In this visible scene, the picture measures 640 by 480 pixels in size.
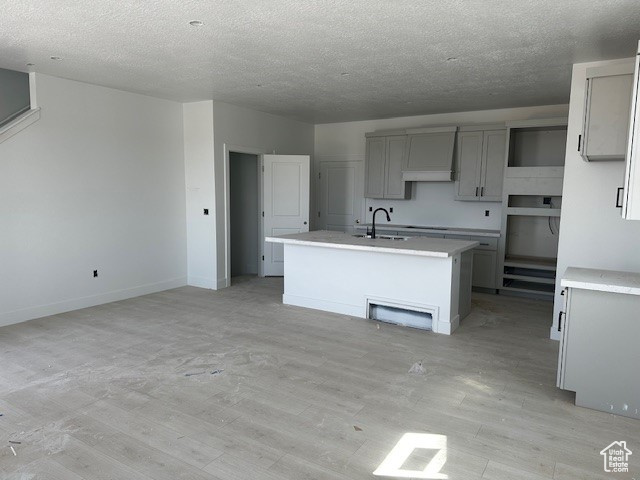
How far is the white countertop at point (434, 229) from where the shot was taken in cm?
609

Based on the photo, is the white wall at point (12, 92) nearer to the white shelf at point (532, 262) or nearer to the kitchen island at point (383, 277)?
the kitchen island at point (383, 277)

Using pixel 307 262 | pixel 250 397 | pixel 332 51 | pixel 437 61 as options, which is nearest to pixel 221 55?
pixel 332 51

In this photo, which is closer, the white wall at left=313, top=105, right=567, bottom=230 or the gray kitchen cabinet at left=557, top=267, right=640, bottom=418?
the gray kitchen cabinet at left=557, top=267, right=640, bottom=418

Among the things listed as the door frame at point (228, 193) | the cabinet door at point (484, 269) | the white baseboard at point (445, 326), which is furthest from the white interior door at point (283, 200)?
the white baseboard at point (445, 326)

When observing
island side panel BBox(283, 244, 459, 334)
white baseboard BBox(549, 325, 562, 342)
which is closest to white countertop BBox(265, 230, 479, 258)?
island side panel BBox(283, 244, 459, 334)

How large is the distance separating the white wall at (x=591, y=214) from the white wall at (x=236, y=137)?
13.8ft

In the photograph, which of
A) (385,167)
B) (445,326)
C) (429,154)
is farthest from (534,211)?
(445,326)

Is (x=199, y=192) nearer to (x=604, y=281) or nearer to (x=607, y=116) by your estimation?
(x=607, y=116)

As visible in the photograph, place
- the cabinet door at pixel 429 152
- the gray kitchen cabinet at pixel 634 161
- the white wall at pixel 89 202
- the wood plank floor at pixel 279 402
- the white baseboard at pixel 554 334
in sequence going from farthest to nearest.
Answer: the cabinet door at pixel 429 152
the white wall at pixel 89 202
the white baseboard at pixel 554 334
the gray kitchen cabinet at pixel 634 161
the wood plank floor at pixel 279 402

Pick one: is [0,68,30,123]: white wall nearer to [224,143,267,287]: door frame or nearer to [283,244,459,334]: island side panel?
[224,143,267,287]: door frame

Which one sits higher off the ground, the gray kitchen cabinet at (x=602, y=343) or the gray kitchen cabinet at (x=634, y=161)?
the gray kitchen cabinet at (x=634, y=161)

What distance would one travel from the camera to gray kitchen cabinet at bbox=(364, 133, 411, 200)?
6.82m

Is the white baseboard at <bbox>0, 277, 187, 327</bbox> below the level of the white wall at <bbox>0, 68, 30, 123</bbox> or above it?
below

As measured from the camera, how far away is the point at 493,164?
240 inches
